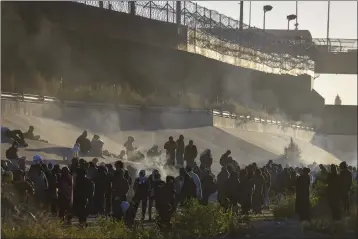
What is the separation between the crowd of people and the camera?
6332 millimetres

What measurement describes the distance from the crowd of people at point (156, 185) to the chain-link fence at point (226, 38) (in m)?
1.12

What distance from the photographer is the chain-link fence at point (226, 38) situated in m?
6.91

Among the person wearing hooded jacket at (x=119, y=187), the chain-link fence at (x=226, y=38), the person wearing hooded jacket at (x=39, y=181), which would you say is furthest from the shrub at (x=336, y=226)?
the person wearing hooded jacket at (x=39, y=181)

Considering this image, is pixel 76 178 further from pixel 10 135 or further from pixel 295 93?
pixel 295 93

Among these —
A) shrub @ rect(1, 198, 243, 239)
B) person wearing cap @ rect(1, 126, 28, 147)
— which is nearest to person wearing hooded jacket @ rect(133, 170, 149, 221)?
shrub @ rect(1, 198, 243, 239)

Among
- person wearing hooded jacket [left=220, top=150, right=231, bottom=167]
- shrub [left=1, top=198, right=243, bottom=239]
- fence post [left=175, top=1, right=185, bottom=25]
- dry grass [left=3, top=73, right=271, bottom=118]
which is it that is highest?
fence post [left=175, top=1, right=185, bottom=25]

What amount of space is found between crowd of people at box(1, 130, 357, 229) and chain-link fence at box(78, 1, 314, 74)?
1118 mm

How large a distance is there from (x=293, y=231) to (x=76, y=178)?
235cm

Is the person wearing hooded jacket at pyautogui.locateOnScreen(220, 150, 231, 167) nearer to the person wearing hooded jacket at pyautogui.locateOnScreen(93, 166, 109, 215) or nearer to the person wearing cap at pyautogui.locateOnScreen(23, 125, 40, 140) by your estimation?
the person wearing hooded jacket at pyautogui.locateOnScreen(93, 166, 109, 215)

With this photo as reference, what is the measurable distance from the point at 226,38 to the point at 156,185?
5.96 ft

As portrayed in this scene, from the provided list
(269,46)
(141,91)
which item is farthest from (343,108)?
(141,91)

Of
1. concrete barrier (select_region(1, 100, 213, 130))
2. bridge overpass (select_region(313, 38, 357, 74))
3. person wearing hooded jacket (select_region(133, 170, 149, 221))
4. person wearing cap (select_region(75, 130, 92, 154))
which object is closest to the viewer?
concrete barrier (select_region(1, 100, 213, 130))

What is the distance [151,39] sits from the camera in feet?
23.2

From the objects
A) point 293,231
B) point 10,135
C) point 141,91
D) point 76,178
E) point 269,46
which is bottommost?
point 293,231
